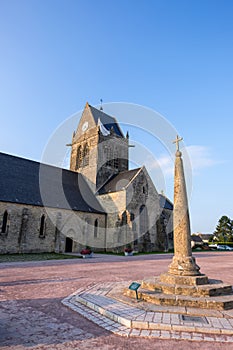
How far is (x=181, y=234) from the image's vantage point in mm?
6367

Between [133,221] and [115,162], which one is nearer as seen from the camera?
[133,221]

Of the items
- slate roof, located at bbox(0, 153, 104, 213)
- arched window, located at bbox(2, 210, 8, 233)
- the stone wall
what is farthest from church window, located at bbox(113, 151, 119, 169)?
arched window, located at bbox(2, 210, 8, 233)

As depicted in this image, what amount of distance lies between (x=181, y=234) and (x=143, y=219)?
2093 centimetres

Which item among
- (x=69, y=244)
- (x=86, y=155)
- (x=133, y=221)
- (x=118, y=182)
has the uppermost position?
(x=86, y=155)

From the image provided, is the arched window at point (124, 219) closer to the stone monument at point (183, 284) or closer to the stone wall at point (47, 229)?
the stone wall at point (47, 229)

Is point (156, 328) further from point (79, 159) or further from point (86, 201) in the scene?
point (79, 159)

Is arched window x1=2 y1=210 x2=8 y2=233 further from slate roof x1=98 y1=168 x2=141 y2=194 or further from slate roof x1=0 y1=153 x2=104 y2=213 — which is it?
slate roof x1=98 y1=168 x2=141 y2=194

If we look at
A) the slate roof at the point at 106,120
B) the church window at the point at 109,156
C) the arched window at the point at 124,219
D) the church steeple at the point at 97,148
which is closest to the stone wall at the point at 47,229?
the arched window at the point at 124,219

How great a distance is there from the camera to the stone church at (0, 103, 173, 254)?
20.3m

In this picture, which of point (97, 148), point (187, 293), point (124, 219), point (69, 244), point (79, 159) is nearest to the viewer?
point (187, 293)

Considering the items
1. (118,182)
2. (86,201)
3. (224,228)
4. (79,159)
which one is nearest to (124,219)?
(86,201)

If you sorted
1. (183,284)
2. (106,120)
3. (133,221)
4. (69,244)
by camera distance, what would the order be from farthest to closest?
1. (106,120)
2. (133,221)
3. (69,244)
4. (183,284)

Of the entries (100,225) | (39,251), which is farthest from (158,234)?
(39,251)

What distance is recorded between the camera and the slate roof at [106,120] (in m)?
33.7
